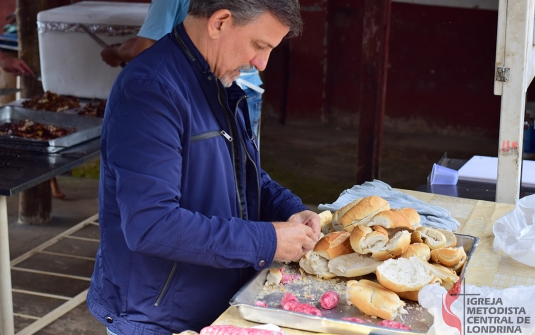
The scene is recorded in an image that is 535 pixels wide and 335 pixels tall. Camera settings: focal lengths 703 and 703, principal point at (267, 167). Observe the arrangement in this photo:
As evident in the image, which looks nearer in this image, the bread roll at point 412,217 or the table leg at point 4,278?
→ the bread roll at point 412,217

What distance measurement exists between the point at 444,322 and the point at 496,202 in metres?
1.31

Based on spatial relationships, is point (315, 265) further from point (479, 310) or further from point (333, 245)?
point (479, 310)

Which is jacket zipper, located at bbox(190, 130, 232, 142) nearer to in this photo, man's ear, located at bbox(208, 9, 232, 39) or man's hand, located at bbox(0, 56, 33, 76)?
man's ear, located at bbox(208, 9, 232, 39)

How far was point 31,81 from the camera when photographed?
19.2ft

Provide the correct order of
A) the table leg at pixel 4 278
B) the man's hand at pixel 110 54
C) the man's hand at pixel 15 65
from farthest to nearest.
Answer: the man's hand at pixel 15 65, the man's hand at pixel 110 54, the table leg at pixel 4 278

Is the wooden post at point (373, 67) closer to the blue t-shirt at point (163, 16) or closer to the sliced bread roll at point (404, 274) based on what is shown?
the blue t-shirt at point (163, 16)

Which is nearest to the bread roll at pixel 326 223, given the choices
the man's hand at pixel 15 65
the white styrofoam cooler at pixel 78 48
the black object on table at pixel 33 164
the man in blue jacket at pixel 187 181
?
the man in blue jacket at pixel 187 181

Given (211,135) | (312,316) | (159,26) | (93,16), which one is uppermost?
(93,16)

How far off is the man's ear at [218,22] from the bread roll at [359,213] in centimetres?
71

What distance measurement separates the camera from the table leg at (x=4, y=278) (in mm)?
3389

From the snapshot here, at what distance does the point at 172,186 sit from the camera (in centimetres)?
175

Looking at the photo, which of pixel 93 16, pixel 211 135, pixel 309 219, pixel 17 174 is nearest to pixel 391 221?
pixel 309 219

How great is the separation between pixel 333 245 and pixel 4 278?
6.84 ft

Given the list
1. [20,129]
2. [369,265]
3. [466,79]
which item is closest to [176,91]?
[369,265]
